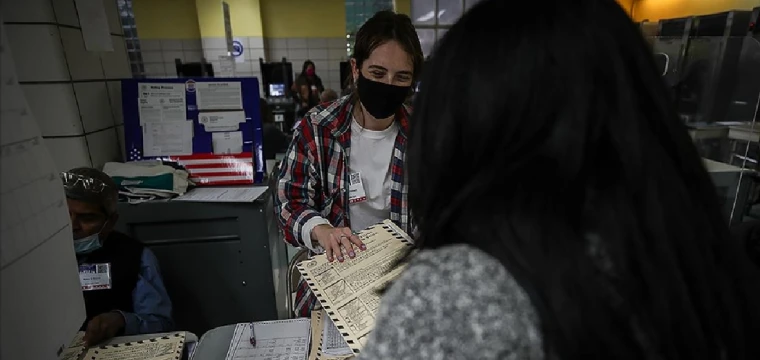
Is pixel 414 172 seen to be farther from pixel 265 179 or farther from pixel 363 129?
pixel 265 179

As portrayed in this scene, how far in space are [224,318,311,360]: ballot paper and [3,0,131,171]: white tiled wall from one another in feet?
4.03

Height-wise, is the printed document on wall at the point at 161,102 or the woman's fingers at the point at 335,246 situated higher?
the printed document on wall at the point at 161,102

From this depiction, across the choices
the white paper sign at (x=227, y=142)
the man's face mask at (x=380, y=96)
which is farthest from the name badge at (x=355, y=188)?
the white paper sign at (x=227, y=142)

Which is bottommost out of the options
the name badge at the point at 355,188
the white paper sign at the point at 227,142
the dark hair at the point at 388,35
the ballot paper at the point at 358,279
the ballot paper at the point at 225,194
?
the ballot paper at the point at 225,194

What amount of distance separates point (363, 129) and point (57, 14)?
1.33m

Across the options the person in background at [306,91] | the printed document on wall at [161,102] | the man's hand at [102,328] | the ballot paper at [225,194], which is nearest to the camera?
the man's hand at [102,328]

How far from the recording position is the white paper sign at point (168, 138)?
1.94 metres

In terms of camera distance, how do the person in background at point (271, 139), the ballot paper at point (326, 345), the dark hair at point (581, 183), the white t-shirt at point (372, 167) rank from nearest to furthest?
the dark hair at point (581, 183), the ballot paper at point (326, 345), the white t-shirt at point (372, 167), the person in background at point (271, 139)

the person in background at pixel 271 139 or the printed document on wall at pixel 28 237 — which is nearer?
the printed document on wall at pixel 28 237

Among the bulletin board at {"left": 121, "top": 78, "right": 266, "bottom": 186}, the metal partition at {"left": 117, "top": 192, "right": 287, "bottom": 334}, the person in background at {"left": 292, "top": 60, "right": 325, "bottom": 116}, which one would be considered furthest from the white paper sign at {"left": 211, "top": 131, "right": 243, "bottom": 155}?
the person in background at {"left": 292, "top": 60, "right": 325, "bottom": 116}

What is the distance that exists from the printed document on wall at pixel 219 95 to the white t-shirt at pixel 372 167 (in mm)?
850

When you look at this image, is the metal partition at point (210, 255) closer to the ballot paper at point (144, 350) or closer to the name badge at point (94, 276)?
the name badge at point (94, 276)

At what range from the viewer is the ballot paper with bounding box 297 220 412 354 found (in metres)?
0.81

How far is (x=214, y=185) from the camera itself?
1975mm
